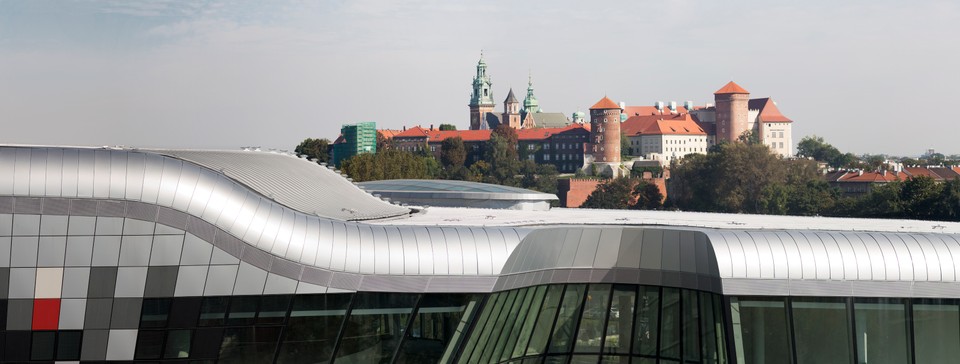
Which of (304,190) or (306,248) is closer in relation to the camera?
(306,248)

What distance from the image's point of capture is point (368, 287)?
27.5 m

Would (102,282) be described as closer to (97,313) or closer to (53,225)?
(97,313)

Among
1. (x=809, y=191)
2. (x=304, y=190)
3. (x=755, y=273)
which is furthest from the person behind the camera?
(x=809, y=191)

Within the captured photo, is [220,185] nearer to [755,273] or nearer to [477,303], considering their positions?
[477,303]

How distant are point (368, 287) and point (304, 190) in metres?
9.41

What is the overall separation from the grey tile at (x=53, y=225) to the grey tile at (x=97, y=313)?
1459mm

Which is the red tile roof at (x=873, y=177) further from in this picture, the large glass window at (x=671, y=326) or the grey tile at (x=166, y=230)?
the grey tile at (x=166, y=230)

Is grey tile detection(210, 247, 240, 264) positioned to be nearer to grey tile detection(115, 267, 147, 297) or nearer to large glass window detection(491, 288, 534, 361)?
grey tile detection(115, 267, 147, 297)

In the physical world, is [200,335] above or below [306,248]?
below

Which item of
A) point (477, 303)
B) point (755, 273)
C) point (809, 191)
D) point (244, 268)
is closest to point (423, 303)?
point (477, 303)

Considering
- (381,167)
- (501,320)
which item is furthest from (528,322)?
(381,167)

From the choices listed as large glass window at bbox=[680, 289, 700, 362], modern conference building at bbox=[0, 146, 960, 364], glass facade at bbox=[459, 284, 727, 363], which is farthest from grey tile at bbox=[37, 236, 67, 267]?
large glass window at bbox=[680, 289, 700, 362]

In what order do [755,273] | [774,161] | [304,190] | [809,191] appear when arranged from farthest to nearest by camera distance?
[774,161], [809,191], [304,190], [755,273]

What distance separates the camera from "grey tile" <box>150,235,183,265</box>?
26859mm
